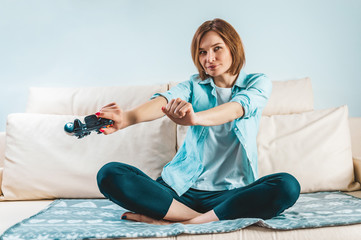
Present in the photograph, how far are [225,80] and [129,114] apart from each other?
479 millimetres

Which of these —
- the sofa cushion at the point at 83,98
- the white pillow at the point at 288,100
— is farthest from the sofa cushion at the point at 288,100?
the sofa cushion at the point at 83,98

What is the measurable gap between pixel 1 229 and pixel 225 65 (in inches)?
38.2

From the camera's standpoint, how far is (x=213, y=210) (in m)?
1.25

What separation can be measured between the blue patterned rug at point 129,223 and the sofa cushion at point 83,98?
53 cm

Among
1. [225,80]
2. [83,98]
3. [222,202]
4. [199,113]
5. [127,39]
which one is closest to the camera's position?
[199,113]

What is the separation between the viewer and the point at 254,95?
136 centimetres

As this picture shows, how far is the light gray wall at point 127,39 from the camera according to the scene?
6.87 feet

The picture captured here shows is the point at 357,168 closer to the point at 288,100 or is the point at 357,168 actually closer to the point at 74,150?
the point at 288,100

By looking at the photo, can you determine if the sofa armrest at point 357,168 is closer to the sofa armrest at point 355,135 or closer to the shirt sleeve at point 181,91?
the sofa armrest at point 355,135

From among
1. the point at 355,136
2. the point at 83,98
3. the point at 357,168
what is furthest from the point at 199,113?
the point at 355,136

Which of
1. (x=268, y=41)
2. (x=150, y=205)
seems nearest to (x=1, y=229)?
(x=150, y=205)

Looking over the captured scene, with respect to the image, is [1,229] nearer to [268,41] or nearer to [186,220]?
[186,220]

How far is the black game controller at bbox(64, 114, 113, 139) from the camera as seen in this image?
105cm

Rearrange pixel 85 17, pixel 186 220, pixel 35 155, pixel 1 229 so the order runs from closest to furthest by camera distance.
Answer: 1. pixel 1 229
2. pixel 186 220
3. pixel 35 155
4. pixel 85 17
